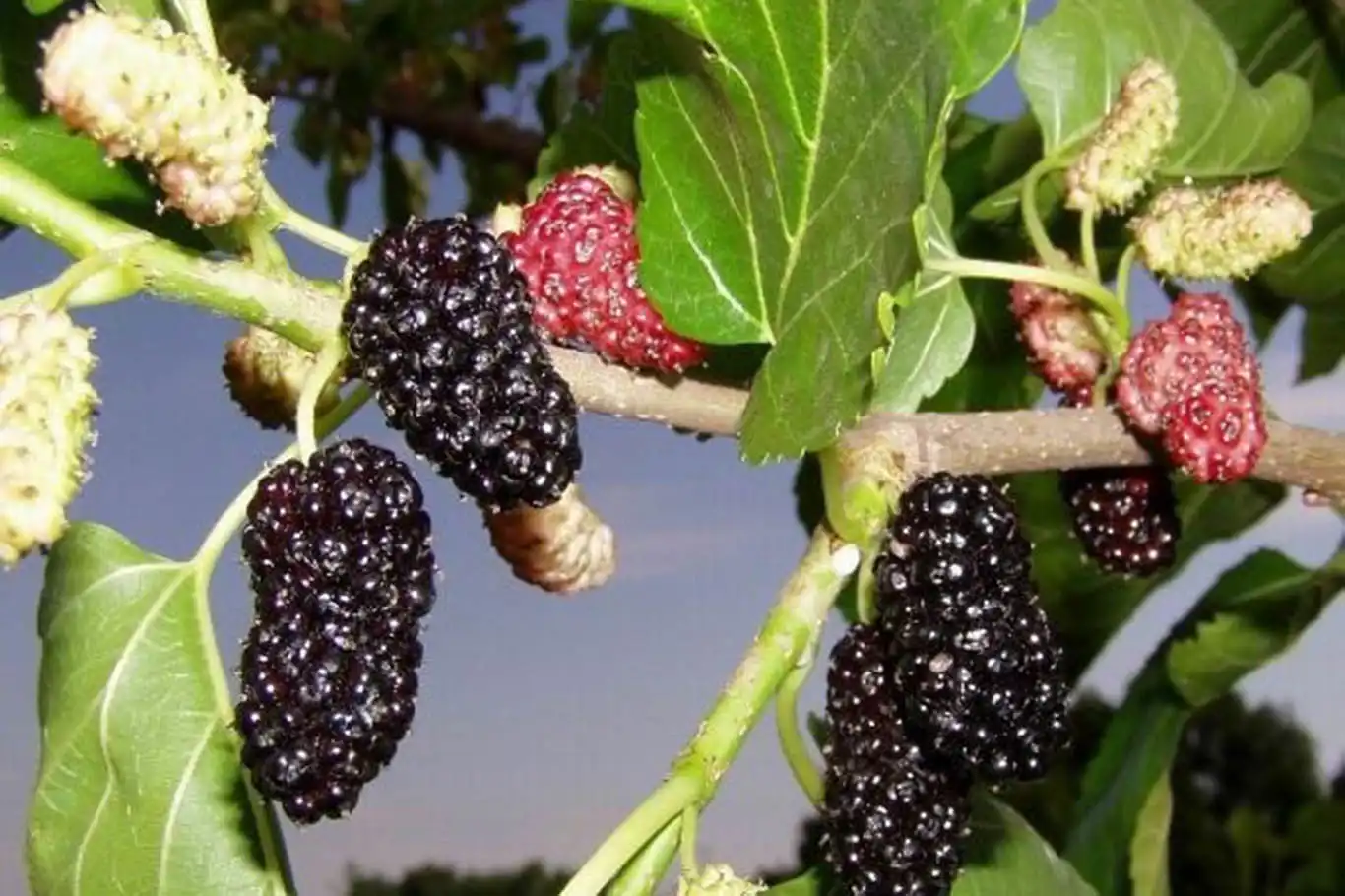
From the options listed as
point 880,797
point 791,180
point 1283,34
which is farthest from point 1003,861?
point 1283,34

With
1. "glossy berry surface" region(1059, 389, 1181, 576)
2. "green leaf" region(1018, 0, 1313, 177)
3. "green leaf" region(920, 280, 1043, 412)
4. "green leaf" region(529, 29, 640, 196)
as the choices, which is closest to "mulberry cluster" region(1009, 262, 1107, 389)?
"glossy berry surface" region(1059, 389, 1181, 576)

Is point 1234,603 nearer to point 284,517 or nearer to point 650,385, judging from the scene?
point 650,385

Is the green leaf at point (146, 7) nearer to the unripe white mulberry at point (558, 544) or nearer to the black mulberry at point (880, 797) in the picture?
the unripe white mulberry at point (558, 544)

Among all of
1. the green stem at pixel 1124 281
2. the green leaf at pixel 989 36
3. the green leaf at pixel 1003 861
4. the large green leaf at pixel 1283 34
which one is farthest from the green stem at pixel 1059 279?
the large green leaf at pixel 1283 34

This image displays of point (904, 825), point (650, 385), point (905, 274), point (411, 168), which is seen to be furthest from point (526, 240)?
point (411, 168)

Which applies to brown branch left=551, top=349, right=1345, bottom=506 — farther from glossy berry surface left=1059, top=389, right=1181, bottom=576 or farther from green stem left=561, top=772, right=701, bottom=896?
green stem left=561, top=772, right=701, bottom=896

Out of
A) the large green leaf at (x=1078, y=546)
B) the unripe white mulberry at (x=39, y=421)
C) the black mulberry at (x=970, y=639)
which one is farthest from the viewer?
the large green leaf at (x=1078, y=546)
